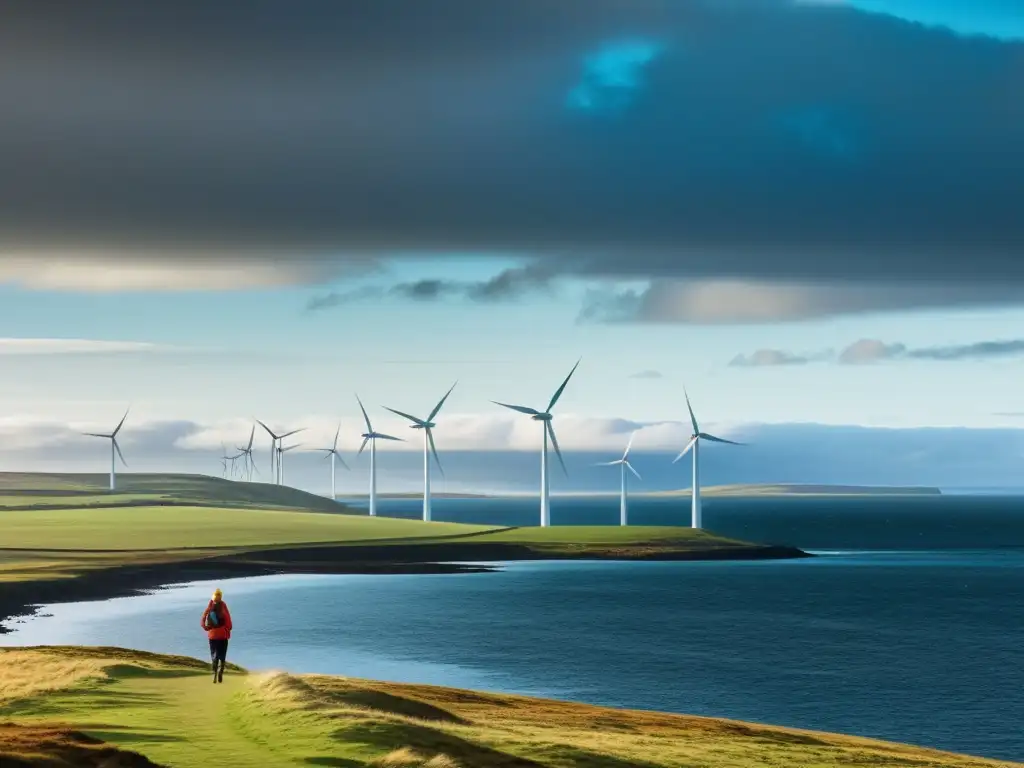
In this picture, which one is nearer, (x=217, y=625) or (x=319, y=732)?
(x=319, y=732)

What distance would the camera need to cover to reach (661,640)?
11744 cm

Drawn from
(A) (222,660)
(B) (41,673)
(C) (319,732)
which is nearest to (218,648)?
(A) (222,660)

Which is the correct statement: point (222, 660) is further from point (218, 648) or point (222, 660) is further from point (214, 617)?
point (214, 617)

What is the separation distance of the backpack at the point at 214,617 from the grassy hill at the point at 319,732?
2.19m

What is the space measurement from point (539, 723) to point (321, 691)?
1037 centimetres

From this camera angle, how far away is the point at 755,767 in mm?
42500

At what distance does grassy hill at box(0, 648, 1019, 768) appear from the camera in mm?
34094

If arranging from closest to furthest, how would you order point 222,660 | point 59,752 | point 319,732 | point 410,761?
1. point 59,752
2. point 410,761
3. point 319,732
4. point 222,660

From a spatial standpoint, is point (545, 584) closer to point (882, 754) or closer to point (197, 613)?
point (197, 613)

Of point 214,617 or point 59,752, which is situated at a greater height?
point 214,617

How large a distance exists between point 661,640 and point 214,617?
76.4 meters

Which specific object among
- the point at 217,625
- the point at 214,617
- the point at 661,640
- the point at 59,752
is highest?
the point at 214,617

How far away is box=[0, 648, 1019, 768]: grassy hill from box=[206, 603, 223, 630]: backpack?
2.19m

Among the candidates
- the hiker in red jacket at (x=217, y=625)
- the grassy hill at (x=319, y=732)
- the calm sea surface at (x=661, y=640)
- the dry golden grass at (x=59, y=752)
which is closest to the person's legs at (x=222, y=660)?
the hiker in red jacket at (x=217, y=625)
